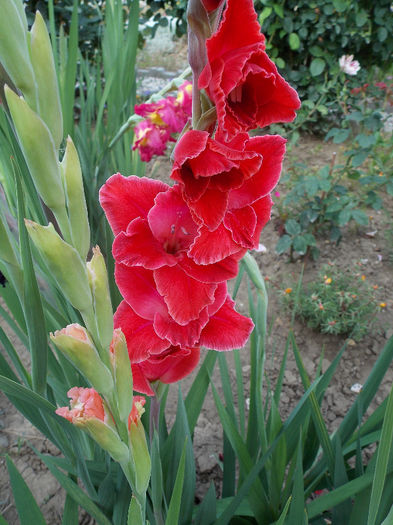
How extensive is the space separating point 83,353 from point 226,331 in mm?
197

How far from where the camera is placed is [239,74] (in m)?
0.37

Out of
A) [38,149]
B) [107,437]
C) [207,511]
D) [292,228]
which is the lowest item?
[292,228]

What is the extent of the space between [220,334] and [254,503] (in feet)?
1.52

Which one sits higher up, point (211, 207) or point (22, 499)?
point (211, 207)

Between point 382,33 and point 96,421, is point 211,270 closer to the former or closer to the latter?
point 96,421

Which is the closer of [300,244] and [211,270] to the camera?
[211,270]

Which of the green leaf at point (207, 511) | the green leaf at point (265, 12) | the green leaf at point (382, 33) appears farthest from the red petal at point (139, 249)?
the green leaf at point (382, 33)

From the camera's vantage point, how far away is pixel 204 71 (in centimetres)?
37

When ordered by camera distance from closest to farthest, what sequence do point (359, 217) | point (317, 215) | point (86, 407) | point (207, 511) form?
point (86, 407), point (207, 511), point (359, 217), point (317, 215)

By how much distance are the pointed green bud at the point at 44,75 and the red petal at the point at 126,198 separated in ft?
0.40

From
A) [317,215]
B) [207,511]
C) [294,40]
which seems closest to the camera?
[207,511]

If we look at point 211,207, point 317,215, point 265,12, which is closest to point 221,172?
point 211,207

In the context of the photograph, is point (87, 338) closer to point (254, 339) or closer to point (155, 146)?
point (254, 339)

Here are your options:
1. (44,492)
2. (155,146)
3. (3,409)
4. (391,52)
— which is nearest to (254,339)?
(155,146)
